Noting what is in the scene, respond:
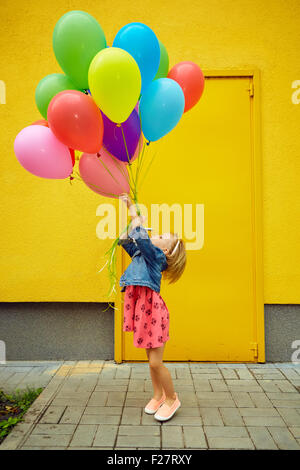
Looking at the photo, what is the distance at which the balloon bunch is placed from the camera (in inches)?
78.7

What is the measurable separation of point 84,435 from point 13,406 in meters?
0.79

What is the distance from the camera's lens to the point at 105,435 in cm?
236

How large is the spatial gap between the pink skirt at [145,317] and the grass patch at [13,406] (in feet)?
3.28

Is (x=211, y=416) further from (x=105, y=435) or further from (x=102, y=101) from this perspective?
(x=102, y=101)

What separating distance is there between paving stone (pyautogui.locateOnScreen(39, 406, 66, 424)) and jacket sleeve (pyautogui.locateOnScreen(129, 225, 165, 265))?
128 centimetres

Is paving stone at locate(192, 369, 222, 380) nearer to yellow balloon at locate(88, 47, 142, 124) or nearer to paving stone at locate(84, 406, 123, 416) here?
paving stone at locate(84, 406, 123, 416)

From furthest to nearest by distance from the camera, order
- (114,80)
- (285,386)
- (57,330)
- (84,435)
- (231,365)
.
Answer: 1. (57,330)
2. (231,365)
3. (285,386)
4. (84,435)
5. (114,80)

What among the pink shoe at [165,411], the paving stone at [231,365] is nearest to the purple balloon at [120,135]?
the pink shoe at [165,411]

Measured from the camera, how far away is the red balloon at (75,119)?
6.57 ft

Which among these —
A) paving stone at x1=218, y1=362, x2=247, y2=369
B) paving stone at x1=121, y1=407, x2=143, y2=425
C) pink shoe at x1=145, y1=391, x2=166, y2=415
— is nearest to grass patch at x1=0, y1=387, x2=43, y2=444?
paving stone at x1=121, y1=407, x2=143, y2=425

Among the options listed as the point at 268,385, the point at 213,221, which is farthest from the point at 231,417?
the point at 213,221

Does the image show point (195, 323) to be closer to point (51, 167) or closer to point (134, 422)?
point (134, 422)

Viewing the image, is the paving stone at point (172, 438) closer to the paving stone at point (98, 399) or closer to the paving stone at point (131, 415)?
the paving stone at point (131, 415)

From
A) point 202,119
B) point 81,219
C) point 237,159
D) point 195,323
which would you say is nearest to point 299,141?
point 237,159
